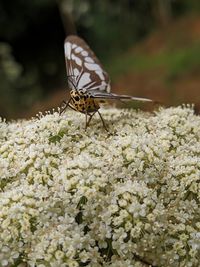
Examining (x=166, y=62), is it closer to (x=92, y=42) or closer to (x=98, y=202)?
(x=92, y=42)

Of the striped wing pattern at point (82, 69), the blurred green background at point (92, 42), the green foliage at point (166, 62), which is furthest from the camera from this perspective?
the blurred green background at point (92, 42)

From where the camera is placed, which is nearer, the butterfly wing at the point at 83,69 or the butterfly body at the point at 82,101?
the butterfly body at the point at 82,101

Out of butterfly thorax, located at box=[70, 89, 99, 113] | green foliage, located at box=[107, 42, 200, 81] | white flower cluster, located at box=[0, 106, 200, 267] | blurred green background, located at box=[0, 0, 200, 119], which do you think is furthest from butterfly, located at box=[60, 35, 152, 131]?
blurred green background, located at box=[0, 0, 200, 119]

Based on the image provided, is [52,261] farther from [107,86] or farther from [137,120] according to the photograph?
[107,86]

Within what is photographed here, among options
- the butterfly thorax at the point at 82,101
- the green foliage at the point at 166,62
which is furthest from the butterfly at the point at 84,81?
the green foliage at the point at 166,62

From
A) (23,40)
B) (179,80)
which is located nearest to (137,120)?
(179,80)

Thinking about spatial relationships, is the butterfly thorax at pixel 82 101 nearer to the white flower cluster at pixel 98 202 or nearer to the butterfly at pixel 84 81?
the butterfly at pixel 84 81

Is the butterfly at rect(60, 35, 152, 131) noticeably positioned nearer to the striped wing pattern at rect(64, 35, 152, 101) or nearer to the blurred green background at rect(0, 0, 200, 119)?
the striped wing pattern at rect(64, 35, 152, 101)

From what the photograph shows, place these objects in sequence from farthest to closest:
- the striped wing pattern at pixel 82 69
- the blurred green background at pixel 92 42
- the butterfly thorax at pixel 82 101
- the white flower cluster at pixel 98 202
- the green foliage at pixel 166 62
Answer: the blurred green background at pixel 92 42
the green foliage at pixel 166 62
the striped wing pattern at pixel 82 69
the butterfly thorax at pixel 82 101
the white flower cluster at pixel 98 202
